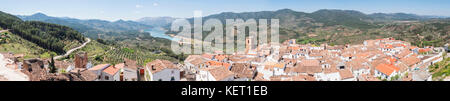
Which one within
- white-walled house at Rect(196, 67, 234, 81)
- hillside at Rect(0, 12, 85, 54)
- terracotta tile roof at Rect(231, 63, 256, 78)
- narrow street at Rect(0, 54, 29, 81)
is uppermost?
hillside at Rect(0, 12, 85, 54)

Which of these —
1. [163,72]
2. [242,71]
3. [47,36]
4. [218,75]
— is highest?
[47,36]

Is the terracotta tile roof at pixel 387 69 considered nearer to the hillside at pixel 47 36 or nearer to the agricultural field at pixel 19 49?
the agricultural field at pixel 19 49

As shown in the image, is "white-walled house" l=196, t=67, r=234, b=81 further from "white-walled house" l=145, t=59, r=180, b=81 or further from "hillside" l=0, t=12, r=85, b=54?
"hillside" l=0, t=12, r=85, b=54

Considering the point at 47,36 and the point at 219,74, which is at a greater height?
the point at 47,36

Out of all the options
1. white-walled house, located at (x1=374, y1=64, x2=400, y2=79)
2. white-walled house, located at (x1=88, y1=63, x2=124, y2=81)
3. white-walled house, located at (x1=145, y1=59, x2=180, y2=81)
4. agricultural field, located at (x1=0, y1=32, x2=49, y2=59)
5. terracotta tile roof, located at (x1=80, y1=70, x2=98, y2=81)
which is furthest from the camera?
agricultural field, located at (x1=0, y1=32, x2=49, y2=59)

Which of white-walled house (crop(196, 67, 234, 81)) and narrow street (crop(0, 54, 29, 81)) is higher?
narrow street (crop(0, 54, 29, 81))

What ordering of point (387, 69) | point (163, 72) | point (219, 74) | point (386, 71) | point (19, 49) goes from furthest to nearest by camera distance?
point (19, 49)
point (387, 69)
point (386, 71)
point (219, 74)
point (163, 72)

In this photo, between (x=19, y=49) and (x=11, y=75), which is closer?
(x=11, y=75)

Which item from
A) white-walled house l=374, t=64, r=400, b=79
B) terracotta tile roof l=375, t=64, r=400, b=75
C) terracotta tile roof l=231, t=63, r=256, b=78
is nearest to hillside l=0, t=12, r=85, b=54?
terracotta tile roof l=231, t=63, r=256, b=78

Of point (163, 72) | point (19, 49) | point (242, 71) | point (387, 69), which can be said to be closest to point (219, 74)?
point (163, 72)

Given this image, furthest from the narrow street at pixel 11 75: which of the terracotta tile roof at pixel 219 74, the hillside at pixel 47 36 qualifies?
the hillside at pixel 47 36

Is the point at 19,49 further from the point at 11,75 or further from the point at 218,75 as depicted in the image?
the point at 218,75

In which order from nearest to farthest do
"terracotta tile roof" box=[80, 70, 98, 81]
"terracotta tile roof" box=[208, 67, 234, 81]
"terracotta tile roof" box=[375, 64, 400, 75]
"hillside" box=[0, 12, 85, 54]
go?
"terracotta tile roof" box=[80, 70, 98, 81] → "terracotta tile roof" box=[208, 67, 234, 81] → "terracotta tile roof" box=[375, 64, 400, 75] → "hillside" box=[0, 12, 85, 54]
